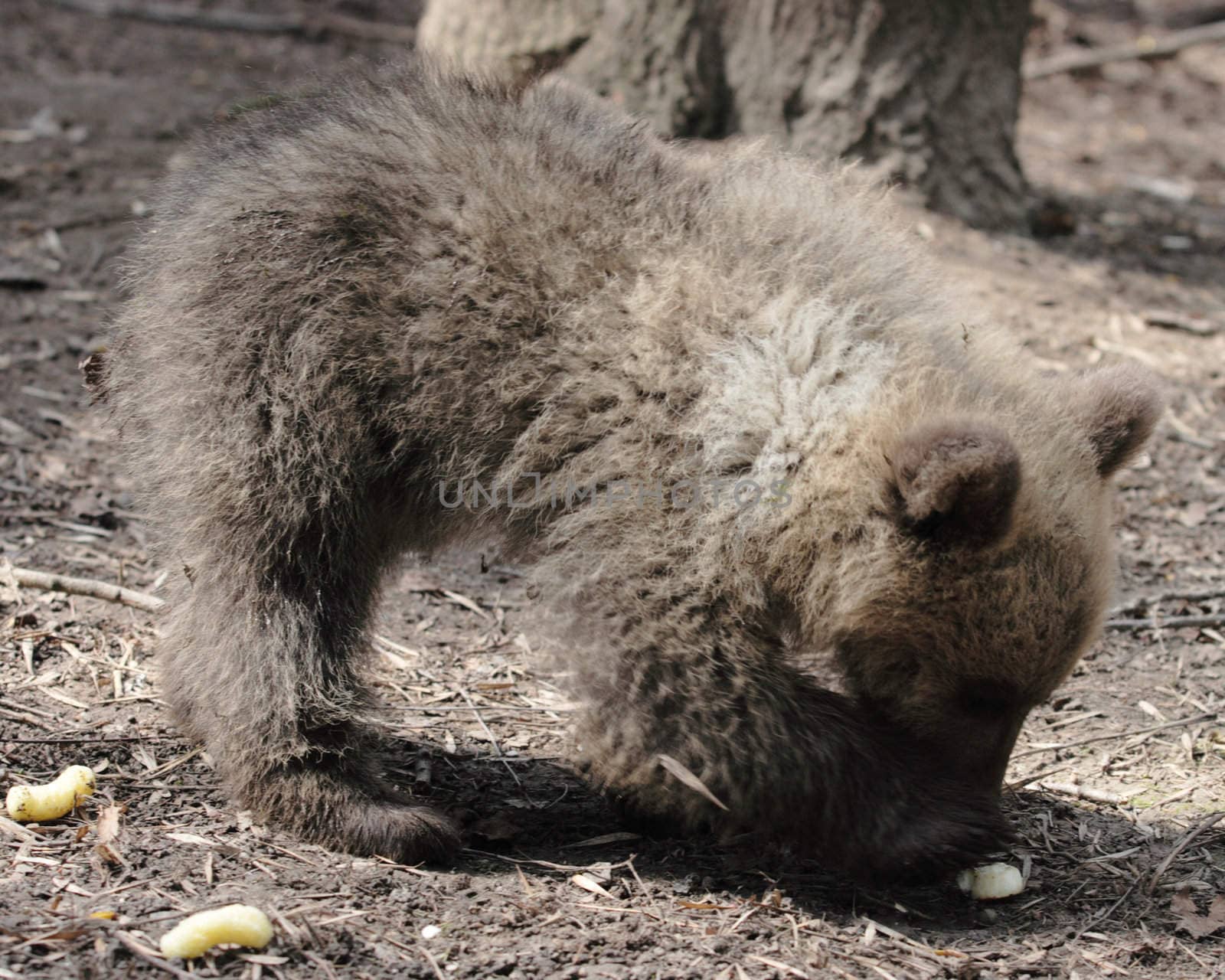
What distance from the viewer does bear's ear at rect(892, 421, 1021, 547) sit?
3.27 metres

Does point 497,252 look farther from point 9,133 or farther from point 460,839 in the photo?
point 9,133

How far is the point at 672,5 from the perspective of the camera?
25.9ft

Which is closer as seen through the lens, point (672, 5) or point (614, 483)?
point (614, 483)

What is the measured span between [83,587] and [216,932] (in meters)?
2.35

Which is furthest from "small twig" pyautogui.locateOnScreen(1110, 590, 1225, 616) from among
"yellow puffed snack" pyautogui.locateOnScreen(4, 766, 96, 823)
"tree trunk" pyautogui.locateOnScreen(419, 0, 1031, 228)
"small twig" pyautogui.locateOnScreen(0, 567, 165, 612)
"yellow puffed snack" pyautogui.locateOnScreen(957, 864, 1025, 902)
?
"yellow puffed snack" pyautogui.locateOnScreen(4, 766, 96, 823)

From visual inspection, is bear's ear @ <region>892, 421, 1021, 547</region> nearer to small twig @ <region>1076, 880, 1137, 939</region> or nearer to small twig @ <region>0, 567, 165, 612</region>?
small twig @ <region>1076, 880, 1137, 939</region>

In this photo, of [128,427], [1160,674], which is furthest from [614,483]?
[1160,674]

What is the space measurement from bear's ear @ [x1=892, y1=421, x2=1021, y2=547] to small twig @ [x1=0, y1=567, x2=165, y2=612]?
3.00 m

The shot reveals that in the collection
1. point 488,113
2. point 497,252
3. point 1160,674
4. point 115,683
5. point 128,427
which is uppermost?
point 488,113

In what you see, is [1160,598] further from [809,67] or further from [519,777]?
[809,67]

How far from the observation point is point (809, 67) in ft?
25.8

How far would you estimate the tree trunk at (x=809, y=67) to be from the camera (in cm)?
785

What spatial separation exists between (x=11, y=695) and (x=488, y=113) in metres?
2.58

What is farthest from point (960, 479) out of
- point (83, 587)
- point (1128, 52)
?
point (1128, 52)
